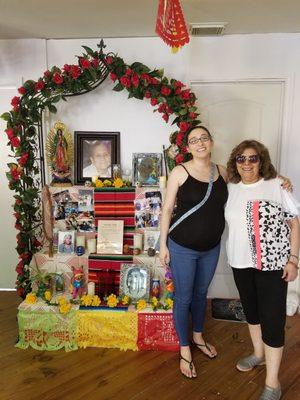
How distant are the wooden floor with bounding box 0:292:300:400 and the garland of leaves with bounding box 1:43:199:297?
0.65 m

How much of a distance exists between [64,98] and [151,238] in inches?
47.5

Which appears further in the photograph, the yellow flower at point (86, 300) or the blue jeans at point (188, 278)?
the yellow flower at point (86, 300)

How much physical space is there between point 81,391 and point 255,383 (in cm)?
97

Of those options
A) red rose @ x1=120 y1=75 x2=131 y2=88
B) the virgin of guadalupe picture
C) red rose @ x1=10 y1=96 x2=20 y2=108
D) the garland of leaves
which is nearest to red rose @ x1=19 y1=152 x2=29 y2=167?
the garland of leaves

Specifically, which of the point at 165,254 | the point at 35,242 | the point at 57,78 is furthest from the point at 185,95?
the point at 35,242

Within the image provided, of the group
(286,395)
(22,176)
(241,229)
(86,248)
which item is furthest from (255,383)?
(22,176)

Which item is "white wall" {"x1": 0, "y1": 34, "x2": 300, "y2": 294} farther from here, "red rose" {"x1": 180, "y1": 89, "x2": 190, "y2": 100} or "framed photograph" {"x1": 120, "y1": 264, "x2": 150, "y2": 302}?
"framed photograph" {"x1": 120, "y1": 264, "x2": 150, "y2": 302}

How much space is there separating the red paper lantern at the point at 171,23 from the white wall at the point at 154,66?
4.17 ft

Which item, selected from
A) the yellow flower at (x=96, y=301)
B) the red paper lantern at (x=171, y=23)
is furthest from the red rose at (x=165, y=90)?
the yellow flower at (x=96, y=301)

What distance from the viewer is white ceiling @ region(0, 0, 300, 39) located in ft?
6.63

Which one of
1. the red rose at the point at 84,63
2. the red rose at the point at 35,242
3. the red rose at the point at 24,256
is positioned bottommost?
the red rose at the point at 24,256

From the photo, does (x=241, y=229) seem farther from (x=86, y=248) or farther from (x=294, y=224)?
(x=86, y=248)

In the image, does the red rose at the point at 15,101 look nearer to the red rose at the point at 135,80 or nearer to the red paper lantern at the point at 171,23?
the red rose at the point at 135,80

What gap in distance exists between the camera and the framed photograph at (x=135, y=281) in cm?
233
